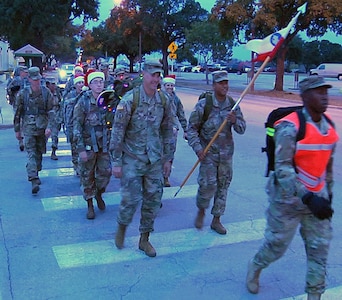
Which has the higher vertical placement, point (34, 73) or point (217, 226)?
point (34, 73)

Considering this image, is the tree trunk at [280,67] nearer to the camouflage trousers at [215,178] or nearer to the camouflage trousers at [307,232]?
the camouflage trousers at [215,178]

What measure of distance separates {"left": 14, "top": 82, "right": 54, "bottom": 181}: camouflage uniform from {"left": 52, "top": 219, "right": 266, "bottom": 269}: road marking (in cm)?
258

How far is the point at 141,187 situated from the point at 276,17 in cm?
2626

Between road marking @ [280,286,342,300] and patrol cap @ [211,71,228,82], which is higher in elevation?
patrol cap @ [211,71,228,82]

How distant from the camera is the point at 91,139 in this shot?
5895 mm

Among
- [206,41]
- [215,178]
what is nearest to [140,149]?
[215,178]

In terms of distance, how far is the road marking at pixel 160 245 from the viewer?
15.3 ft

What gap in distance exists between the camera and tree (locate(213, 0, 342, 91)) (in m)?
25.6

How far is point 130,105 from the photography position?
14.8 ft

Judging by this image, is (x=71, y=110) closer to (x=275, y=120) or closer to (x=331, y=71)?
(x=275, y=120)

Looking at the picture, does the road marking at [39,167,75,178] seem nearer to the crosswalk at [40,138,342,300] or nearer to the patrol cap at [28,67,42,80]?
the patrol cap at [28,67,42,80]

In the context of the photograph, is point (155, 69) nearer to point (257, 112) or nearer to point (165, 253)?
point (165, 253)

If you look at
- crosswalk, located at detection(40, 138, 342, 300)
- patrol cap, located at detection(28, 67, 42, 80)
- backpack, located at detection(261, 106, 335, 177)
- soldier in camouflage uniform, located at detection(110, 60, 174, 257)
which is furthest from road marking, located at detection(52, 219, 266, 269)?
patrol cap, located at detection(28, 67, 42, 80)

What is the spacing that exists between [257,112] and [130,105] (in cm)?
1431
